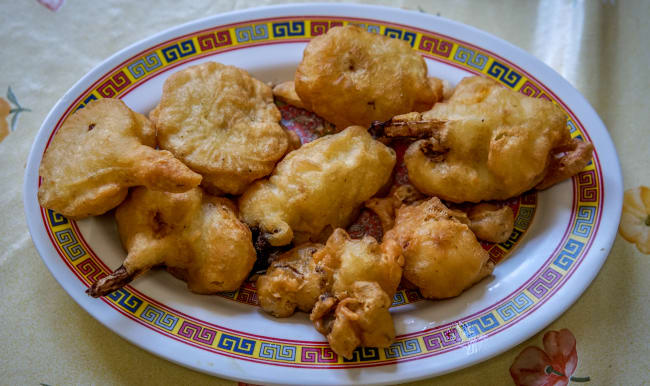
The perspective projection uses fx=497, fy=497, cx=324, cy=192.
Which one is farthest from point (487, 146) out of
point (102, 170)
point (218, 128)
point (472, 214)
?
point (102, 170)

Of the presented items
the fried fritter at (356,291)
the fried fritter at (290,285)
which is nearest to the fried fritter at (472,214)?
the fried fritter at (356,291)

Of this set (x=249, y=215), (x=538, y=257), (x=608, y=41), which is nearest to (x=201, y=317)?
(x=249, y=215)

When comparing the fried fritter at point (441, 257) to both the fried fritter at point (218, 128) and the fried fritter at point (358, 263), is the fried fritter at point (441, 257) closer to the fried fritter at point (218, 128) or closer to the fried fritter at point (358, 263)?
the fried fritter at point (358, 263)

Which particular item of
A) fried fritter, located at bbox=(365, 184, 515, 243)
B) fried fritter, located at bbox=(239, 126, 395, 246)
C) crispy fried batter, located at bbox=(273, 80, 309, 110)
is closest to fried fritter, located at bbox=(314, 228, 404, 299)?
fried fritter, located at bbox=(239, 126, 395, 246)

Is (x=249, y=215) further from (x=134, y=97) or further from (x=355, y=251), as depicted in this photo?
(x=134, y=97)

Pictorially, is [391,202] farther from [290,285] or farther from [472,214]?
[290,285]

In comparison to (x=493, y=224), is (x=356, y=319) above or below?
below

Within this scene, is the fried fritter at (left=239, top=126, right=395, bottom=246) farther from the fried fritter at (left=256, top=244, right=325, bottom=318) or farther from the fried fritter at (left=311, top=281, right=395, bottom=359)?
the fried fritter at (left=311, top=281, right=395, bottom=359)
